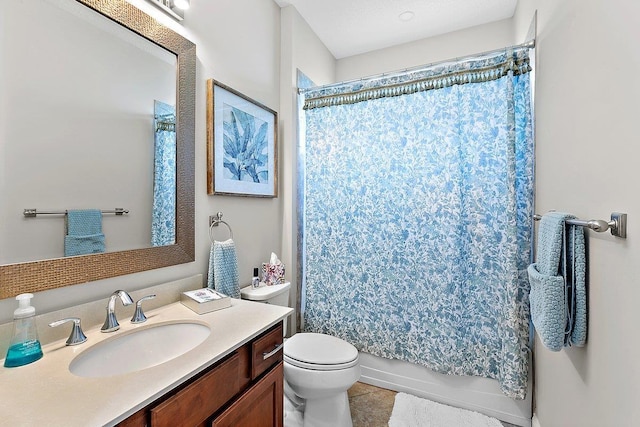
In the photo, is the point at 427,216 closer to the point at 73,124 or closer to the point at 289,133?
the point at 289,133

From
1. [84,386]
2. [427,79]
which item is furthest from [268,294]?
[427,79]

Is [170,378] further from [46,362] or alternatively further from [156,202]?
[156,202]

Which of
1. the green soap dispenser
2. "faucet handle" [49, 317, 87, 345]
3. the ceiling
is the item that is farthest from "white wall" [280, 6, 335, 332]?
the green soap dispenser

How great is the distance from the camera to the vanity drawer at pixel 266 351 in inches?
41.3

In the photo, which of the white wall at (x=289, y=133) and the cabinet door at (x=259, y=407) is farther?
the white wall at (x=289, y=133)

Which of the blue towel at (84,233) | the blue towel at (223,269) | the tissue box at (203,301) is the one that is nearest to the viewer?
the blue towel at (84,233)

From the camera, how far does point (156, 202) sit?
1285 millimetres

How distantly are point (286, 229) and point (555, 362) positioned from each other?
167 centimetres

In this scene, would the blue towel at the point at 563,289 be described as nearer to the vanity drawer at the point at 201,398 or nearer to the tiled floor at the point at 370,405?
the vanity drawer at the point at 201,398

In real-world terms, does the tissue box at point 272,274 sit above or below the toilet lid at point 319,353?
above

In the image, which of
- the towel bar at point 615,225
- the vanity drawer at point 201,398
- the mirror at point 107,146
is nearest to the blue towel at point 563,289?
the towel bar at point 615,225

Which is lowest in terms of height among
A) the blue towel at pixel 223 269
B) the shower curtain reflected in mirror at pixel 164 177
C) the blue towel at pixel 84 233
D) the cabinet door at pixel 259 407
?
the cabinet door at pixel 259 407

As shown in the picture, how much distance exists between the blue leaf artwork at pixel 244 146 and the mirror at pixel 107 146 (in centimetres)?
25

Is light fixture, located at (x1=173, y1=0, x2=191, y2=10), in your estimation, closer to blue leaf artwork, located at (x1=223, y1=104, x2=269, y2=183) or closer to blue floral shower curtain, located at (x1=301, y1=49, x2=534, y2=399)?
blue leaf artwork, located at (x1=223, y1=104, x2=269, y2=183)
